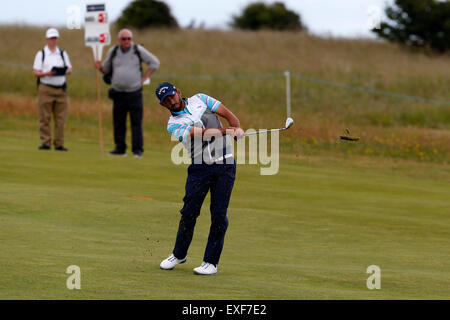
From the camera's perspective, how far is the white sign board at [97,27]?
21.0 m

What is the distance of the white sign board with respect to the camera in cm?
2098

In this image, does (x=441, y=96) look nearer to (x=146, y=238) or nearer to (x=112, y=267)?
(x=146, y=238)

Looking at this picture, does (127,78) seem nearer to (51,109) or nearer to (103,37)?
(103,37)

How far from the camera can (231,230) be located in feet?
41.1

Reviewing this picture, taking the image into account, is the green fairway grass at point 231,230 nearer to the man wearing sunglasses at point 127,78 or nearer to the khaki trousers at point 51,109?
the khaki trousers at point 51,109

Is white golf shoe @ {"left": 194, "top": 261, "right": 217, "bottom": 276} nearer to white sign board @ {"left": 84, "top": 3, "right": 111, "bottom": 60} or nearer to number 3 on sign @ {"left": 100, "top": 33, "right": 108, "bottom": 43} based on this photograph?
white sign board @ {"left": 84, "top": 3, "right": 111, "bottom": 60}

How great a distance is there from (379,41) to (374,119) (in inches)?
1002

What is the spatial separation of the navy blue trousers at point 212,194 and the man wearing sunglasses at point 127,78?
35.2 ft

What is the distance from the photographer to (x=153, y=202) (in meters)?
14.4

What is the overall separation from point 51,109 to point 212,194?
479 inches

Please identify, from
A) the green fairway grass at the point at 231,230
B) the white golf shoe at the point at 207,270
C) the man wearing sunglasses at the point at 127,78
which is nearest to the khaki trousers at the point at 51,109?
the green fairway grass at the point at 231,230

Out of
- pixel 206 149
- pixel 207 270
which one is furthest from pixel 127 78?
pixel 207 270

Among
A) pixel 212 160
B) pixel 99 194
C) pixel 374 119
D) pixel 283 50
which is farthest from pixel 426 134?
pixel 283 50

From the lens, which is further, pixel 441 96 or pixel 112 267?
pixel 441 96
